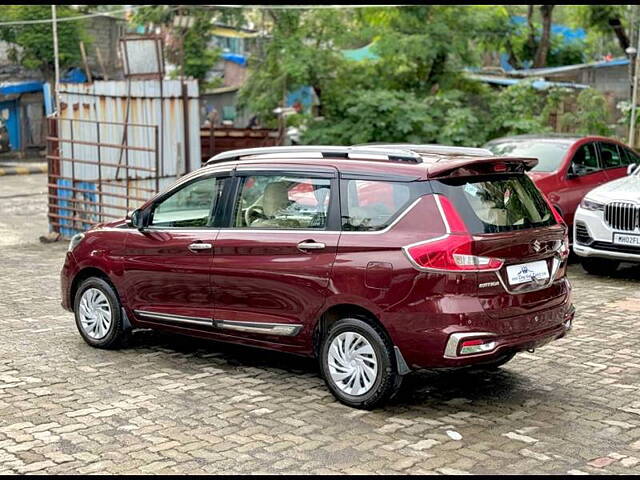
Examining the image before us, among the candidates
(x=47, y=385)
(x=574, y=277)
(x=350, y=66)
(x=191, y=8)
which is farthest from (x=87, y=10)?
(x=47, y=385)

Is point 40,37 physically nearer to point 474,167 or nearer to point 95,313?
point 95,313

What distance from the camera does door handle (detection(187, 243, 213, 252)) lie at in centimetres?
767

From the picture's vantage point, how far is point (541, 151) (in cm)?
1414

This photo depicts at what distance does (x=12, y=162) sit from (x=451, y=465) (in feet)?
104

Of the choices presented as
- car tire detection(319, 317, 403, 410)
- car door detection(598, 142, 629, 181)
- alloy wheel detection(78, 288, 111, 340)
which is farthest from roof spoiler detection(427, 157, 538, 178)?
car door detection(598, 142, 629, 181)

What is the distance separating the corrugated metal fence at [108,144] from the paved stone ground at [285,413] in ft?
23.5

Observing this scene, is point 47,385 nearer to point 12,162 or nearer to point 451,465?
point 451,465

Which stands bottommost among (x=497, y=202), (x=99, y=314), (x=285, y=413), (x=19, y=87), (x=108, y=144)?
(x=285, y=413)

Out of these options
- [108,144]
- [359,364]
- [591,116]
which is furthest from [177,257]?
[591,116]

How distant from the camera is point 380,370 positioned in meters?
6.62

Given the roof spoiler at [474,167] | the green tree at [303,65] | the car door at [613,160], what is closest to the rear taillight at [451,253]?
the roof spoiler at [474,167]

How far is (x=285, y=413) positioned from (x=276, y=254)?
1187 mm

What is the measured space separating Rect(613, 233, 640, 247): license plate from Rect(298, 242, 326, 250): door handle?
6119 millimetres

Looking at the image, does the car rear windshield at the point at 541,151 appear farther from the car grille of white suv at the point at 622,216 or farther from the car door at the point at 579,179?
the car grille of white suv at the point at 622,216
